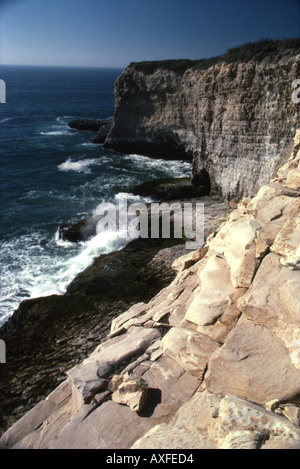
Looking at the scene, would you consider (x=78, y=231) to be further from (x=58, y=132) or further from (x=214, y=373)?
(x=58, y=132)

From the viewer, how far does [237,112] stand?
24891 millimetres

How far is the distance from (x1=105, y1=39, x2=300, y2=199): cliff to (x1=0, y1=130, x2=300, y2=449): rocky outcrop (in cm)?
1607

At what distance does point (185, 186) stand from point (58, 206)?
11.7m

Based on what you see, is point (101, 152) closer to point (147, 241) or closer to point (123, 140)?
point (123, 140)

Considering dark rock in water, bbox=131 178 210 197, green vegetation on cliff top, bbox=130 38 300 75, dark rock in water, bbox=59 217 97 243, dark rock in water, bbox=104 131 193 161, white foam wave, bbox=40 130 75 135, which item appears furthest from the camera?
white foam wave, bbox=40 130 75 135

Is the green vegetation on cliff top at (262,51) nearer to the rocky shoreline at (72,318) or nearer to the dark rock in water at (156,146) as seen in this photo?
the dark rock in water at (156,146)

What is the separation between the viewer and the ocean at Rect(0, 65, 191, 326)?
19141mm

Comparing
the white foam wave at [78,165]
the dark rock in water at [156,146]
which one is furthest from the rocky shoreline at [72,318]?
the dark rock in water at [156,146]

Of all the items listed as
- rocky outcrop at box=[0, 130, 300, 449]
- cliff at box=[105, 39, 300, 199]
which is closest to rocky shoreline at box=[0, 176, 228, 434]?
rocky outcrop at box=[0, 130, 300, 449]

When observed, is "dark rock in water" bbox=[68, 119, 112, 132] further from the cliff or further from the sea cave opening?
the sea cave opening

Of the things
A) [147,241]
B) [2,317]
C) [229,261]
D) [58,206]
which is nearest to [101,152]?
[58,206]

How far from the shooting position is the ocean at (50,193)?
1914 centimetres

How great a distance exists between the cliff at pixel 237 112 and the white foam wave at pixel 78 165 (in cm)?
1076

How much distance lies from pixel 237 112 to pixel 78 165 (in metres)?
22.9
